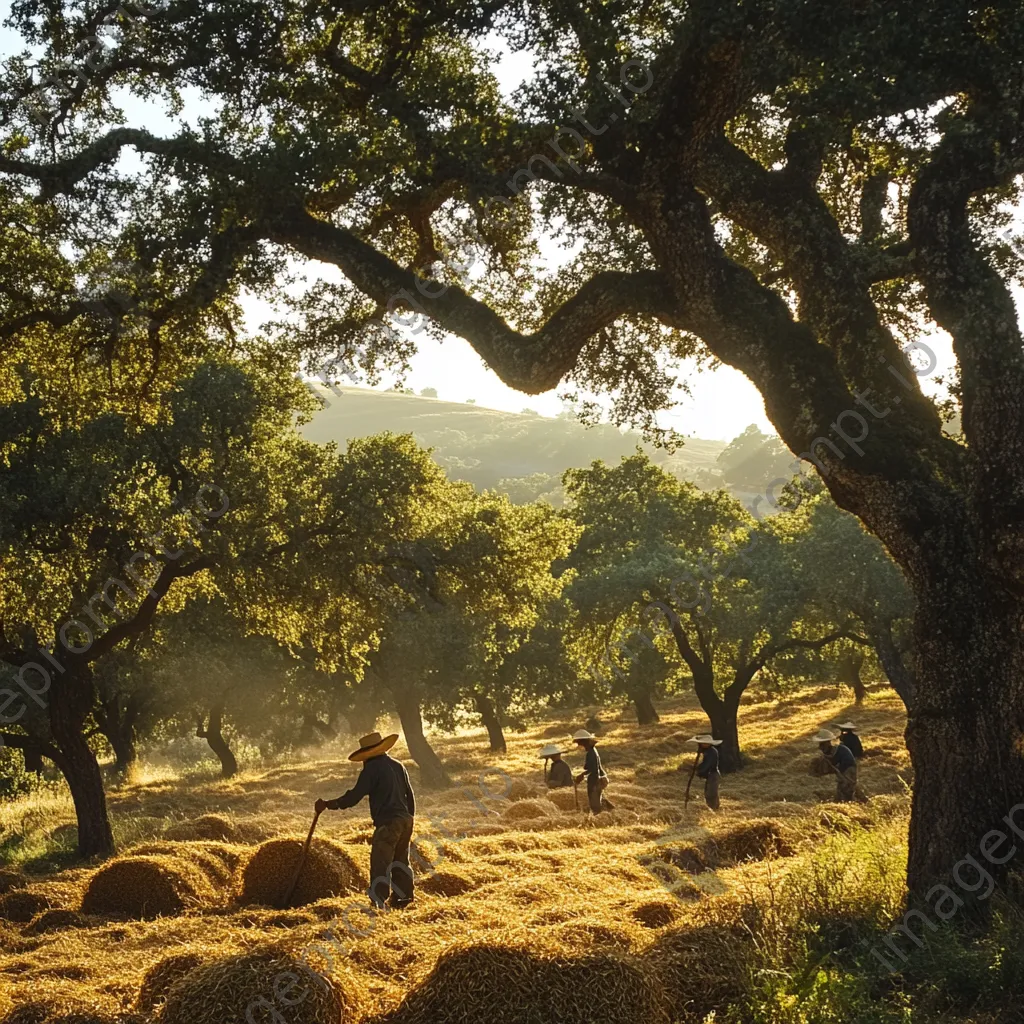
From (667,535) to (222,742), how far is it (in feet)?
63.6

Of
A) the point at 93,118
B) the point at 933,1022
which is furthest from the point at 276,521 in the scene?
the point at 933,1022

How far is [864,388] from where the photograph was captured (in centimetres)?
880

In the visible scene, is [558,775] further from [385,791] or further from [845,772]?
[385,791]

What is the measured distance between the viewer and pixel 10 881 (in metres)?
13.0

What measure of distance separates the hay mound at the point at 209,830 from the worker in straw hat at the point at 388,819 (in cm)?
644

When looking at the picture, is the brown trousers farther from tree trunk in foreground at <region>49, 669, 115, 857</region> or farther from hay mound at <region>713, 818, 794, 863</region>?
tree trunk in foreground at <region>49, 669, 115, 857</region>

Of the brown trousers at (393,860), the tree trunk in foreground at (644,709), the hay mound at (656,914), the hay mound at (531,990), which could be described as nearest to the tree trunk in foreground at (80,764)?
the brown trousers at (393,860)

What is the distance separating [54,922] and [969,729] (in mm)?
10009

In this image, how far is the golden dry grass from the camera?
5.91 meters

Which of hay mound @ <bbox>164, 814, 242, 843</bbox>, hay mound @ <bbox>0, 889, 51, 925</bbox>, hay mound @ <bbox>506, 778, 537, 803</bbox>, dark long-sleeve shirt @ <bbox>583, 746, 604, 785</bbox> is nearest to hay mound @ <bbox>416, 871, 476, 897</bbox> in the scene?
hay mound @ <bbox>0, 889, 51, 925</bbox>

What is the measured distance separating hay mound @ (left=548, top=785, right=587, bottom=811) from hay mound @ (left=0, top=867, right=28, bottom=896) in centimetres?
1092

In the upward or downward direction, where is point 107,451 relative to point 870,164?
downward

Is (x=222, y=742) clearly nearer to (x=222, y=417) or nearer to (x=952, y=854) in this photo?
(x=222, y=417)

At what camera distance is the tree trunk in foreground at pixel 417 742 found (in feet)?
97.7
